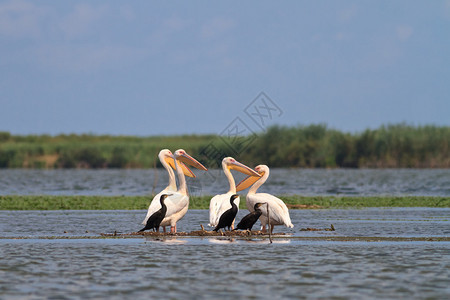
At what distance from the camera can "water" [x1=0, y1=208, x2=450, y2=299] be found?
8.62 meters

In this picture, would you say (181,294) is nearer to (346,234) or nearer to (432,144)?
(346,234)

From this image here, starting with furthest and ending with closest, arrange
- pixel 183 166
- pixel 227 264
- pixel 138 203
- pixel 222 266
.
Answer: pixel 138 203, pixel 183 166, pixel 227 264, pixel 222 266

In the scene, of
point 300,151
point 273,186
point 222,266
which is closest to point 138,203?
point 222,266

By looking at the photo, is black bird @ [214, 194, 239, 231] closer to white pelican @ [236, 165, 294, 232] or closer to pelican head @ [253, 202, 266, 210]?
pelican head @ [253, 202, 266, 210]

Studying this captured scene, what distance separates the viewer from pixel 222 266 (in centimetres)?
1052

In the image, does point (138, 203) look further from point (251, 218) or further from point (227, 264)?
point (227, 264)

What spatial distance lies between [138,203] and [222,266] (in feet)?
47.2

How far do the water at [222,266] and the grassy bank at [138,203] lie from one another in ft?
22.7

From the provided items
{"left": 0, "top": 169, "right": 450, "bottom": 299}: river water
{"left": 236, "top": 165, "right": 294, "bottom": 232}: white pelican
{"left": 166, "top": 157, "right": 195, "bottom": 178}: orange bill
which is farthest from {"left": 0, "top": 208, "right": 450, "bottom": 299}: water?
{"left": 166, "top": 157, "right": 195, "bottom": 178}: orange bill

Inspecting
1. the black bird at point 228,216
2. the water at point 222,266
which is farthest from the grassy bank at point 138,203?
the black bird at point 228,216

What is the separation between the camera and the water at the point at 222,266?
8617 millimetres

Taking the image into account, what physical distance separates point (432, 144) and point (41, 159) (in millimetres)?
30189

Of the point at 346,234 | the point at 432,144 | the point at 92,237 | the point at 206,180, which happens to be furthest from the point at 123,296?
the point at 432,144

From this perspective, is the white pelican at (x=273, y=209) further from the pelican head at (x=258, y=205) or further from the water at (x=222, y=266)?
the water at (x=222, y=266)
